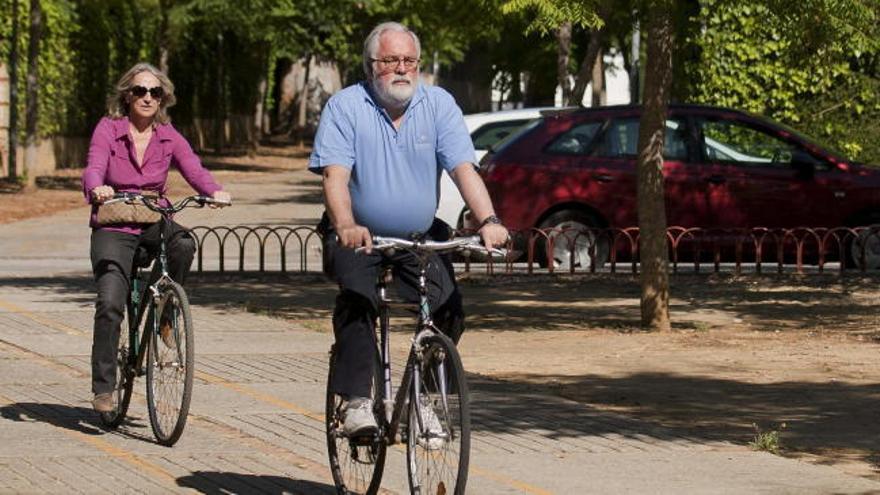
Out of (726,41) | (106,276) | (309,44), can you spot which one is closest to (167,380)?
(106,276)

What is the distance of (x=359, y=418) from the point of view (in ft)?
25.1

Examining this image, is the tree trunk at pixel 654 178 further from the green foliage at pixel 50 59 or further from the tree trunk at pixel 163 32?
the tree trunk at pixel 163 32

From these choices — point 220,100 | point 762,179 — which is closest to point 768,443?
point 762,179

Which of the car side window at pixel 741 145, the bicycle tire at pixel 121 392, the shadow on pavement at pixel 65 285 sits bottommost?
the bicycle tire at pixel 121 392

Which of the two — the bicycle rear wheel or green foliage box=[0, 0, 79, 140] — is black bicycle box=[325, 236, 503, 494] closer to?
the bicycle rear wheel

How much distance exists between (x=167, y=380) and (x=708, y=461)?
248cm

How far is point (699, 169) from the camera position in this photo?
65.3ft

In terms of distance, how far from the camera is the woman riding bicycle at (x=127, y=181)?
1022cm

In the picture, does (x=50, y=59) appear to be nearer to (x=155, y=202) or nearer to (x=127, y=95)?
(x=127, y=95)

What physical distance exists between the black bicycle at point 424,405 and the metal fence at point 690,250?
1133 cm

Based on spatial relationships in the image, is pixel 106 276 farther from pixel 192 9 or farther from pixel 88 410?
pixel 192 9

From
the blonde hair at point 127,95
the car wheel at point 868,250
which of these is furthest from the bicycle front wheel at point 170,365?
the car wheel at point 868,250

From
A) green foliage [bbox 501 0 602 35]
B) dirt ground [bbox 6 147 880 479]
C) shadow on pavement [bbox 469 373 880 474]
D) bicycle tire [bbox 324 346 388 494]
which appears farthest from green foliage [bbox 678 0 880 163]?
bicycle tire [bbox 324 346 388 494]

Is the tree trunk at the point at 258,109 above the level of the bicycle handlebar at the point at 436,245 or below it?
above
